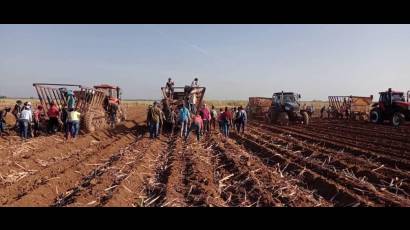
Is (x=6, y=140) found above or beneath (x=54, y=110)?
beneath

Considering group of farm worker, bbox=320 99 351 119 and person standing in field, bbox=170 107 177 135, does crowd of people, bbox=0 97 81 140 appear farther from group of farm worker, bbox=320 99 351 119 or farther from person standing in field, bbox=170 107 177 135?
group of farm worker, bbox=320 99 351 119

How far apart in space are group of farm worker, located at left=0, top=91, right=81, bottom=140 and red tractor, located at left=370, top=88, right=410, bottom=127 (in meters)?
17.3

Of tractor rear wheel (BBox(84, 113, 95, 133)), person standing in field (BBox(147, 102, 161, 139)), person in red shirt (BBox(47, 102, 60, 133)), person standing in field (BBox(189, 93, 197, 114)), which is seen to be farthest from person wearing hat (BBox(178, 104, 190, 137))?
person in red shirt (BBox(47, 102, 60, 133))

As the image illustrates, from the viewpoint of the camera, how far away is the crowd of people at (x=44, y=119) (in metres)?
14.2

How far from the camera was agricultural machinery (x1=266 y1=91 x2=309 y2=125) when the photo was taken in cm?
2389

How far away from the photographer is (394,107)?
23328mm

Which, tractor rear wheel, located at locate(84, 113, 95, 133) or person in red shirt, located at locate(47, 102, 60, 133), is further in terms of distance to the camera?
tractor rear wheel, located at locate(84, 113, 95, 133)

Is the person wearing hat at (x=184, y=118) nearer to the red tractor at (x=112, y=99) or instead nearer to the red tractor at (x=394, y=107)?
the red tractor at (x=112, y=99)

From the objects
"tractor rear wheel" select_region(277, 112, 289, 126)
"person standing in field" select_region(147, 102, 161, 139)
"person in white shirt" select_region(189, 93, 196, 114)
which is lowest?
"tractor rear wheel" select_region(277, 112, 289, 126)
